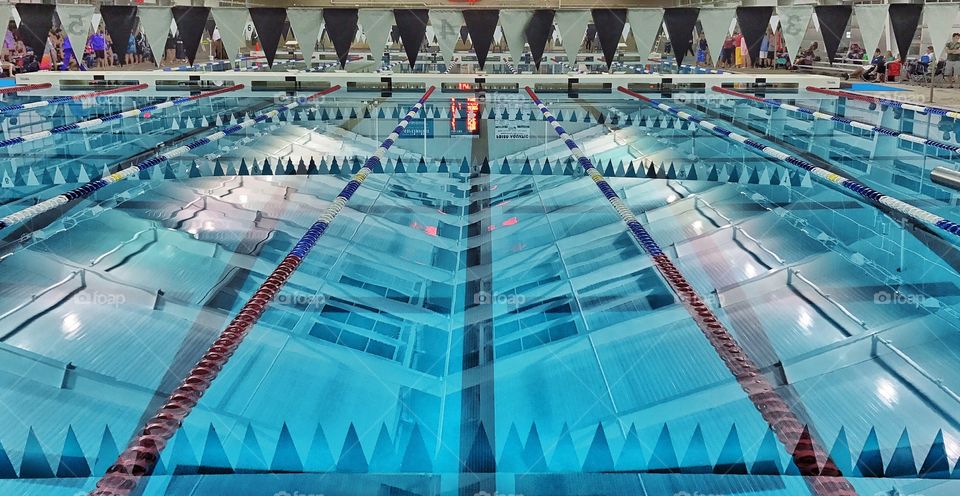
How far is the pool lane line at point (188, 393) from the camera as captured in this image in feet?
5.36

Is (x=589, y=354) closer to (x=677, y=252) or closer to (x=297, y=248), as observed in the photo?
(x=677, y=252)

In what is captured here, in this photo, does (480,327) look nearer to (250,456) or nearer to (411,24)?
(250,456)

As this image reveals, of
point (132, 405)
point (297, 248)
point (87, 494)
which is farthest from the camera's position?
point (297, 248)

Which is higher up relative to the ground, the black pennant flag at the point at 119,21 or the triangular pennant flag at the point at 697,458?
the black pennant flag at the point at 119,21

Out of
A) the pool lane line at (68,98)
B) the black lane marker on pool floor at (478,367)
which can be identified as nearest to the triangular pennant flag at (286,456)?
the black lane marker on pool floor at (478,367)

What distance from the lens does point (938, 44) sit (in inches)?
302

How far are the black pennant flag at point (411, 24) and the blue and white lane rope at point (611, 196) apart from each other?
6.79 feet

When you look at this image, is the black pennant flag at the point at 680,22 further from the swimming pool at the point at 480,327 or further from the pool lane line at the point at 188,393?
the pool lane line at the point at 188,393

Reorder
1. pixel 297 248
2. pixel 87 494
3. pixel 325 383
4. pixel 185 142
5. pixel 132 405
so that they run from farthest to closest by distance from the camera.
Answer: pixel 185 142, pixel 297 248, pixel 325 383, pixel 132 405, pixel 87 494

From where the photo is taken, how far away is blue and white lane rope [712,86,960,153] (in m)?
5.84

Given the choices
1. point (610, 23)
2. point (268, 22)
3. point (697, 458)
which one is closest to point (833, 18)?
point (610, 23)

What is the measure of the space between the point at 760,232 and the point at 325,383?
92.7 inches

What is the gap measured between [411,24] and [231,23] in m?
1.97

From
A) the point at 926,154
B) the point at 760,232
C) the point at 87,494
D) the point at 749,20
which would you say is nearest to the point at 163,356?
the point at 87,494
